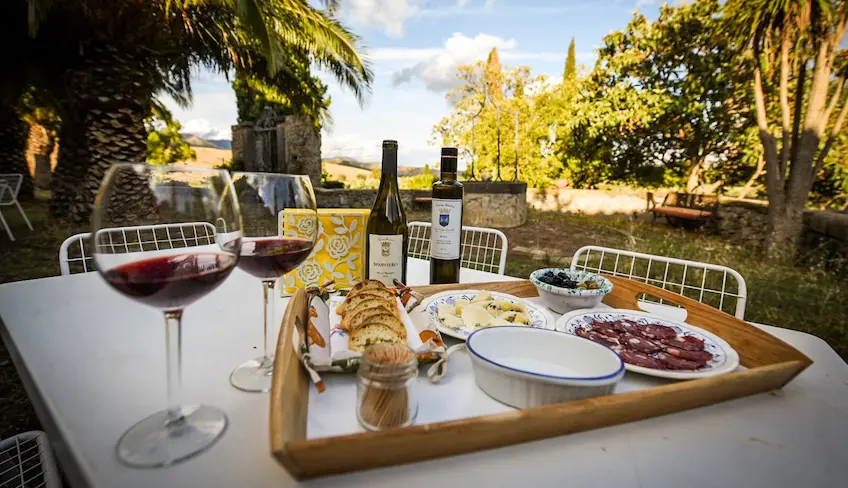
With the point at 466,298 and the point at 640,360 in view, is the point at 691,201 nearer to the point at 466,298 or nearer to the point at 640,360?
the point at 466,298

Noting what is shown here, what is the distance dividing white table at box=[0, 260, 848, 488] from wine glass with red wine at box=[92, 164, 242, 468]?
0.03 meters

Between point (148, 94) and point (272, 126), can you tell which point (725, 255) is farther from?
point (272, 126)

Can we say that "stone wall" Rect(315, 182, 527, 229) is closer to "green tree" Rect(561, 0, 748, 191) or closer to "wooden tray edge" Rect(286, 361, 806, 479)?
"green tree" Rect(561, 0, 748, 191)

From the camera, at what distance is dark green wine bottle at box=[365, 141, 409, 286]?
3.82 ft

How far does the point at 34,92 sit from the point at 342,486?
443 inches

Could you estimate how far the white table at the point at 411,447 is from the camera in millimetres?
502

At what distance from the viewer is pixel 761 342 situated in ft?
2.70

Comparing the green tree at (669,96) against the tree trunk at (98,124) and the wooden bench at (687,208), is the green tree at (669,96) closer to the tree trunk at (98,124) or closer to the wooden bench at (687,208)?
the wooden bench at (687,208)

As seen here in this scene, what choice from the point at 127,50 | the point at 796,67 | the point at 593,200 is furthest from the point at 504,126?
the point at 127,50

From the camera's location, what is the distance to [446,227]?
1181 mm

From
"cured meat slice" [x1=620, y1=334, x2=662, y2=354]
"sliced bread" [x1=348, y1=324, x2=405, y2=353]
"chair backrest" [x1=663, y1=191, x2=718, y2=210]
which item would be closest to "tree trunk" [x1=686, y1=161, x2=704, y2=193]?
"chair backrest" [x1=663, y1=191, x2=718, y2=210]

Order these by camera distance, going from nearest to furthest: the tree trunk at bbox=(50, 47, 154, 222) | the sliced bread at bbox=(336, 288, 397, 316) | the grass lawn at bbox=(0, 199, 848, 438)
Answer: the sliced bread at bbox=(336, 288, 397, 316), the grass lawn at bbox=(0, 199, 848, 438), the tree trunk at bbox=(50, 47, 154, 222)

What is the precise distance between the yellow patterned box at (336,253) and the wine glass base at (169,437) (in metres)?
0.63

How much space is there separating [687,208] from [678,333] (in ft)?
31.3
